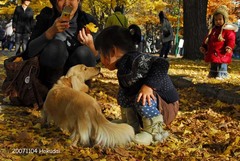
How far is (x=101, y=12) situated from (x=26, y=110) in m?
18.8

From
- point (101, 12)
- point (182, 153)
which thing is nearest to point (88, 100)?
Result: point (182, 153)

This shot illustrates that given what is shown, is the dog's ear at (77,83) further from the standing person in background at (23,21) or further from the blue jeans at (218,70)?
the standing person in background at (23,21)

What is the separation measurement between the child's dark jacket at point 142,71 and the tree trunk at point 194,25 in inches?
311

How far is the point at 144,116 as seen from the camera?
2.62 meters

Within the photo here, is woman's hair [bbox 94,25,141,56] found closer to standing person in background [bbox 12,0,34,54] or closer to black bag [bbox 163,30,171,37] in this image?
standing person in background [bbox 12,0,34,54]

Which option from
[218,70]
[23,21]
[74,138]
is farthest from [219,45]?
[23,21]

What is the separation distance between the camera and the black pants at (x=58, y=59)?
3580 millimetres

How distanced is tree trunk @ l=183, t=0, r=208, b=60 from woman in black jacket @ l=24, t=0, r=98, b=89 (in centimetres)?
691

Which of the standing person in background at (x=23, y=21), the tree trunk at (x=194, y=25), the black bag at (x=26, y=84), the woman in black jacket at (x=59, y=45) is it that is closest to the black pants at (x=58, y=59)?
the woman in black jacket at (x=59, y=45)

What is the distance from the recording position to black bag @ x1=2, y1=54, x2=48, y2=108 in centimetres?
361

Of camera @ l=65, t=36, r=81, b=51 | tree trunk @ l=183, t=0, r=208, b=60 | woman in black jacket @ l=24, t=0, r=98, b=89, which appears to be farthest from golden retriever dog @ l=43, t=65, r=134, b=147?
tree trunk @ l=183, t=0, r=208, b=60

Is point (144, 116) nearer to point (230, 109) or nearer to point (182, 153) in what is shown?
point (182, 153)

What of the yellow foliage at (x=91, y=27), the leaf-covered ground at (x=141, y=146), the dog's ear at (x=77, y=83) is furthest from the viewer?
the yellow foliage at (x=91, y=27)

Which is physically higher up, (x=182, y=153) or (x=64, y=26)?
(x=64, y=26)
